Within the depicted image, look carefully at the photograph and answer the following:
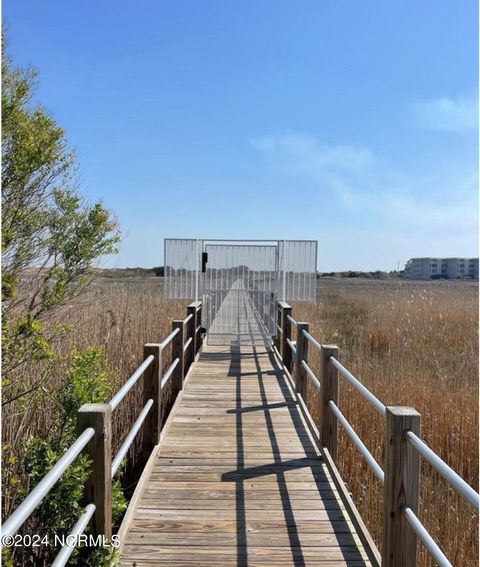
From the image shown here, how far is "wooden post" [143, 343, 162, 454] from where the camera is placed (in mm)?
3865

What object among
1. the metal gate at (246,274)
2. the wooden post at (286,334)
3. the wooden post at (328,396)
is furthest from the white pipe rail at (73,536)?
the metal gate at (246,274)

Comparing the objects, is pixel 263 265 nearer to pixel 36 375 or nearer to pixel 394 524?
pixel 36 375

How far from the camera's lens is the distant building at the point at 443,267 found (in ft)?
340

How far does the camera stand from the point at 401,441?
2.20 metres

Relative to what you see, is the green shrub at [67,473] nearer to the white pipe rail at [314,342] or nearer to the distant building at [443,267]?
the white pipe rail at [314,342]

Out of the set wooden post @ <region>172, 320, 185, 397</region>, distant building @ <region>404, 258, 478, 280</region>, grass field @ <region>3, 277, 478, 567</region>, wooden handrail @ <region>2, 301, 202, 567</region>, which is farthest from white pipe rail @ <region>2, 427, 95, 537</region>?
distant building @ <region>404, 258, 478, 280</region>

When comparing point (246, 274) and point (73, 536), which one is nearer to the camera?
point (73, 536)

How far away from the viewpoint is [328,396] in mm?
3990

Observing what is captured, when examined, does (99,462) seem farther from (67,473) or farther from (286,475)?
(286,475)

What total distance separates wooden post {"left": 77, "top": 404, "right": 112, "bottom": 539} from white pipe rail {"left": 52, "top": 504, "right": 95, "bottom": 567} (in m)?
0.09

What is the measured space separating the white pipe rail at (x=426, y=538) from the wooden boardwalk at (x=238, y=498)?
0.62 metres

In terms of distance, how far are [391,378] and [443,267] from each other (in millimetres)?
117268

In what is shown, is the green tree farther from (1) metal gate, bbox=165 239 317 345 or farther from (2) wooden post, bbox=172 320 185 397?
(1) metal gate, bbox=165 239 317 345

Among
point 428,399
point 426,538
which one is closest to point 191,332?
point 428,399
